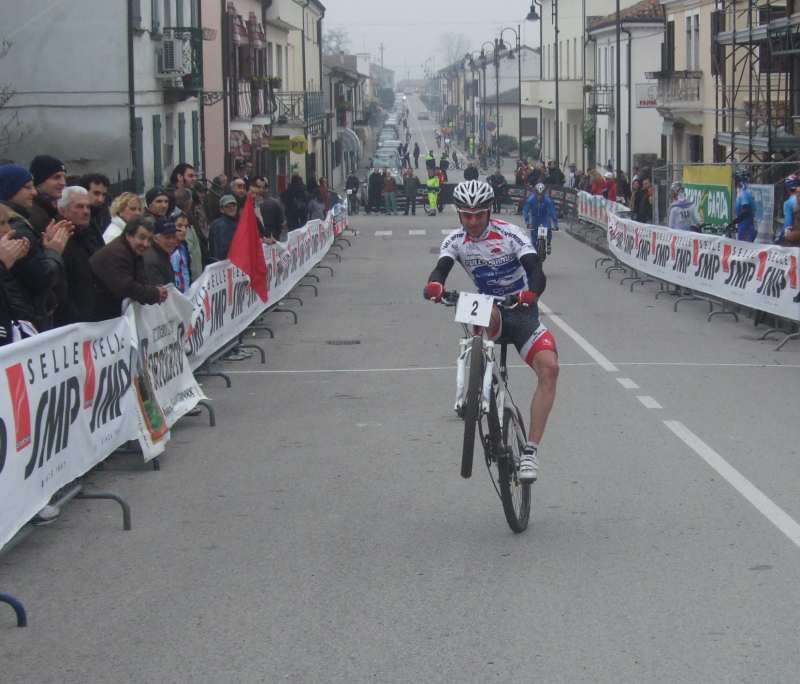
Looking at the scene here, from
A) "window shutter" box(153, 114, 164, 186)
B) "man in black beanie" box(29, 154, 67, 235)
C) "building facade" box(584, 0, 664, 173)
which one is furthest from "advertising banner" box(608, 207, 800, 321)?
"building facade" box(584, 0, 664, 173)

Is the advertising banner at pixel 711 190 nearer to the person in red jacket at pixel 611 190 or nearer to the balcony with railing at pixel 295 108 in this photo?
the person in red jacket at pixel 611 190

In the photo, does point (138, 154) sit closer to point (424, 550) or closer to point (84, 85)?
point (84, 85)

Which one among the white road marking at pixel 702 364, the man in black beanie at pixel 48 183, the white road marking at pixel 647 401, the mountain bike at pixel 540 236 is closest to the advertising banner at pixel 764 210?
the mountain bike at pixel 540 236

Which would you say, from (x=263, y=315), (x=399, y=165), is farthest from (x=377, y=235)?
(x=399, y=165)

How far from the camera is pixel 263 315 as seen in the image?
20.3m

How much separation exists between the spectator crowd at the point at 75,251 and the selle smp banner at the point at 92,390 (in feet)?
0.73

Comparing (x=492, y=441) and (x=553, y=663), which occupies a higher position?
(x=492, y=441)

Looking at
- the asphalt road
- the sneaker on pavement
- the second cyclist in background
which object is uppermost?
the second cyclist in background

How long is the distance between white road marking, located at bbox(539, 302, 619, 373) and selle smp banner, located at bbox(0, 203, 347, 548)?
390 cm

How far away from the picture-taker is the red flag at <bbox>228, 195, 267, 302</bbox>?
16.0m

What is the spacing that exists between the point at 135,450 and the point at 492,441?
3456 mm

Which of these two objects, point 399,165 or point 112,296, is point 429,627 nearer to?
point 112,296

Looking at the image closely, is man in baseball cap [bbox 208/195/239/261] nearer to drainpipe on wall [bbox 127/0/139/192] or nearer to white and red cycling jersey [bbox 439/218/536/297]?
white and red cycling jersey [bbox 439/218/536/297]

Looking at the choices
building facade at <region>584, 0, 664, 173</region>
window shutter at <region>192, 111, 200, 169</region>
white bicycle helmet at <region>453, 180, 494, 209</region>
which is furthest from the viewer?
building facade at <region>584, 0, 664, 173</region>
